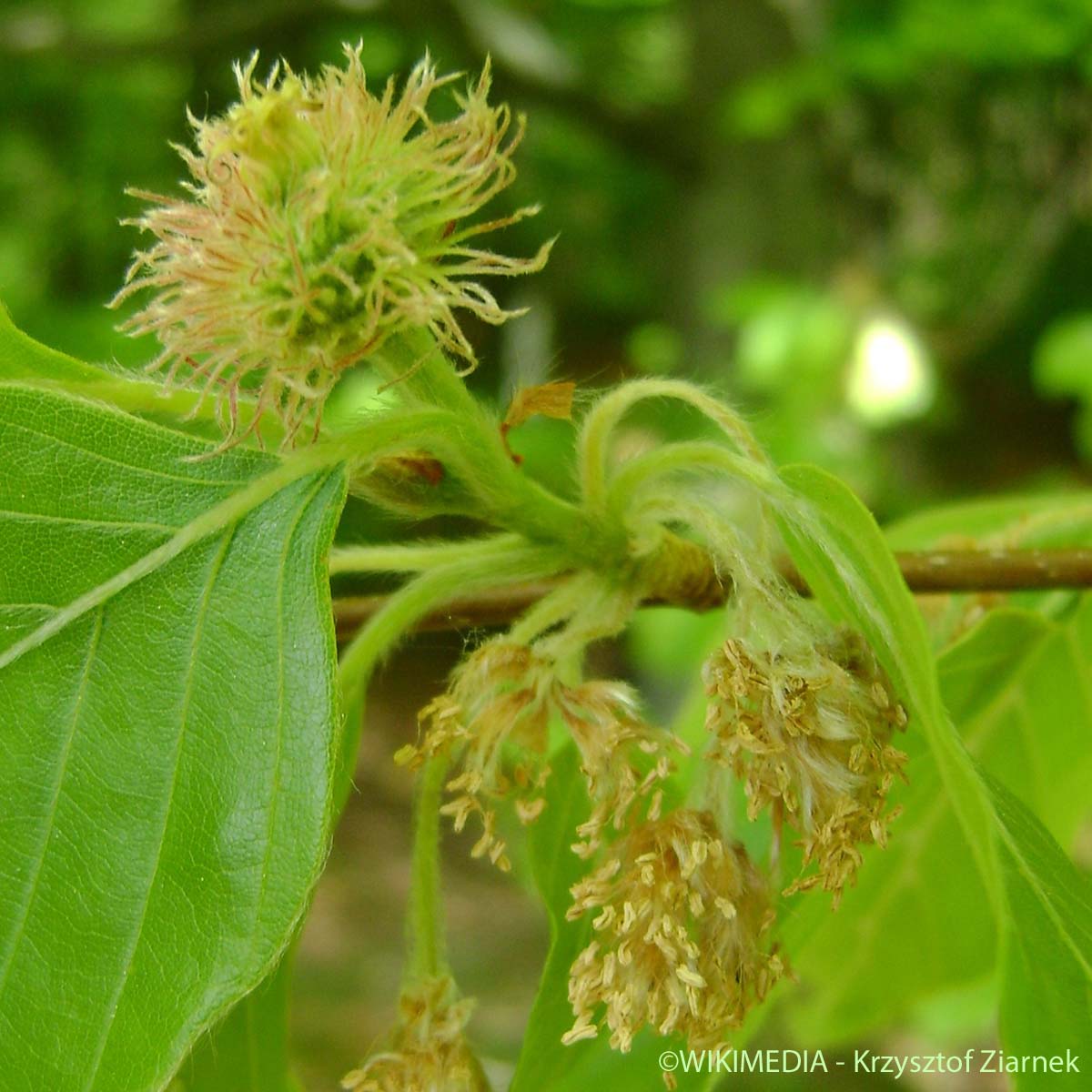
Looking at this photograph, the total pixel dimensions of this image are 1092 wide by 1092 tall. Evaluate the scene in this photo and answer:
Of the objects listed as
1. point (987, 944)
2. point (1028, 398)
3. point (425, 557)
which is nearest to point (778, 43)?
point (1028, 398)

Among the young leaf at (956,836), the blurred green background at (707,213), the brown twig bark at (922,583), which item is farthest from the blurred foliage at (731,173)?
the brown twig bark at (922,583)

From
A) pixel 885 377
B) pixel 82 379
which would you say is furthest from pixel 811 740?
pixel 885 377

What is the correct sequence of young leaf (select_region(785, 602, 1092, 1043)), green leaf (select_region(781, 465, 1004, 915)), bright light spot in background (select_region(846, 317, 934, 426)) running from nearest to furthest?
green leaf (select_region(781, 465, 1004, 915)) → young leaf (select_region(785, 602, 1092, 1043)) → bright light spot in background (select_region(846, 317, 934, 426))

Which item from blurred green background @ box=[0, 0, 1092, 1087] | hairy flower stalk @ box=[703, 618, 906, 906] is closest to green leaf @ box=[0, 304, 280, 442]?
hairy flower stalk @ box=[703, 618, 906, 906]

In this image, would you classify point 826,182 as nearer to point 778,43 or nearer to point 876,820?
point 778,43

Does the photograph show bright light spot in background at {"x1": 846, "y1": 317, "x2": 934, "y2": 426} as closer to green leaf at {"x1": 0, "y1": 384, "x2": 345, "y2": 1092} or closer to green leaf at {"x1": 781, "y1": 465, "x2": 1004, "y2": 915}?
green leaf at {"x1": 781, "y1": 465, "x2": 1004, "y2": 915}
